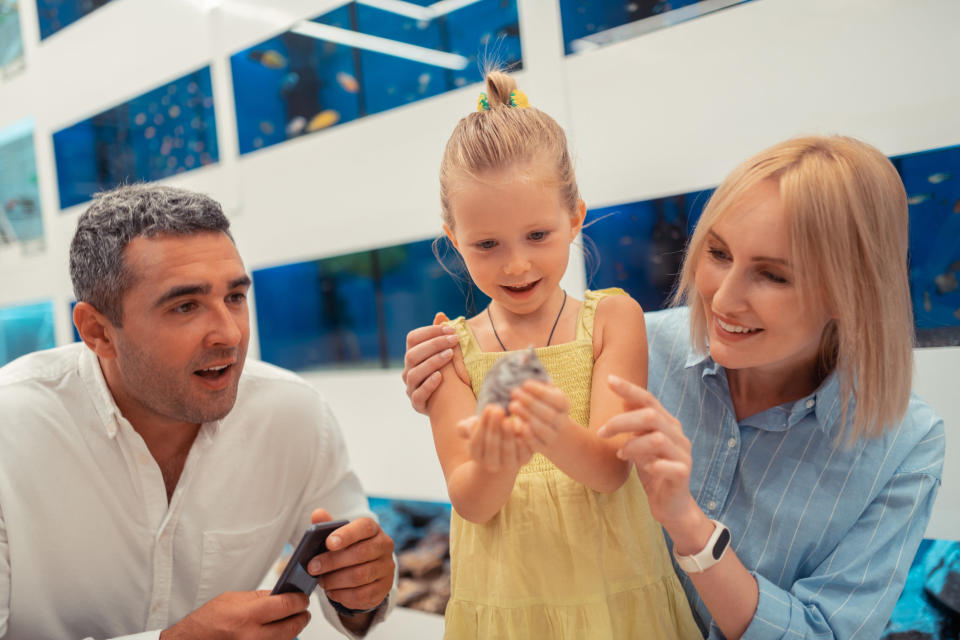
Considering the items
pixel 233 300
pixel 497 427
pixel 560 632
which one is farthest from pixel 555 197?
pixel 233 300

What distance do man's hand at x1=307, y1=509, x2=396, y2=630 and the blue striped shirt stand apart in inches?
28.0

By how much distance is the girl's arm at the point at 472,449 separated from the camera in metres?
0.97

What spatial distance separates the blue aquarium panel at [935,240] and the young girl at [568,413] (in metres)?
0.93

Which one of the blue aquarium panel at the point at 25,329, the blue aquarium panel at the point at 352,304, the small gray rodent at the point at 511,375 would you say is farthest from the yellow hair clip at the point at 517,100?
the blue aquarium panel at the point at 25,329

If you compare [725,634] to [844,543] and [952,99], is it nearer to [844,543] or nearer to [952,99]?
[844,543]

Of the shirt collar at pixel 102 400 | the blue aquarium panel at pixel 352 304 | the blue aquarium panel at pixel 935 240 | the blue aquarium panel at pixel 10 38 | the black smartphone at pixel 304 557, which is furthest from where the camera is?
the blue aquarium panel at pixel 10 38

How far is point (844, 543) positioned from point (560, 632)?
0.56 m

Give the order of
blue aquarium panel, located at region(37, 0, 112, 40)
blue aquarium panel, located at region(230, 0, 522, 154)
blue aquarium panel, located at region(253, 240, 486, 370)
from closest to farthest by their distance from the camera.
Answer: blue aquarium panel, located at region(230, 0, 522, 154), blue aquarium panel, located at region(253, 240, 486, 370), blue aquarium panel, located at region(37, 0, 112, 40)

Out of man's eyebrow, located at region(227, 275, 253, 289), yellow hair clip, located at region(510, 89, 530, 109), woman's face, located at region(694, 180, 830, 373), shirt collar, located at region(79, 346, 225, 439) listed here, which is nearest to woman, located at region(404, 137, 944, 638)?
woman's face, located at region(694, 180, 830, 373)

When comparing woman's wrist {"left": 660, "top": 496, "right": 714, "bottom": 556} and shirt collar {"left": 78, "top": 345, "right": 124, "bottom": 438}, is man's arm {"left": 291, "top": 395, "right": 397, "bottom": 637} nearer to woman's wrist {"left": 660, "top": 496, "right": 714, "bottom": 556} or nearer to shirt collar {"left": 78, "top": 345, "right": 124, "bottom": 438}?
shirt collar {"left": 78, "top": 345, "right": 124, "bottom": 438}

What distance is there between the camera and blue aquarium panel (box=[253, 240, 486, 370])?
9.86ft

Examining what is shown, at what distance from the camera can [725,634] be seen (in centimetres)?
132

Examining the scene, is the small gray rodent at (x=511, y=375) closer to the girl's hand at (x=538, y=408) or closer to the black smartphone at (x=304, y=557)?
the girl's hand at (x=538, y=408)

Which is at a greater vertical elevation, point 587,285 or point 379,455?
point 587,285
